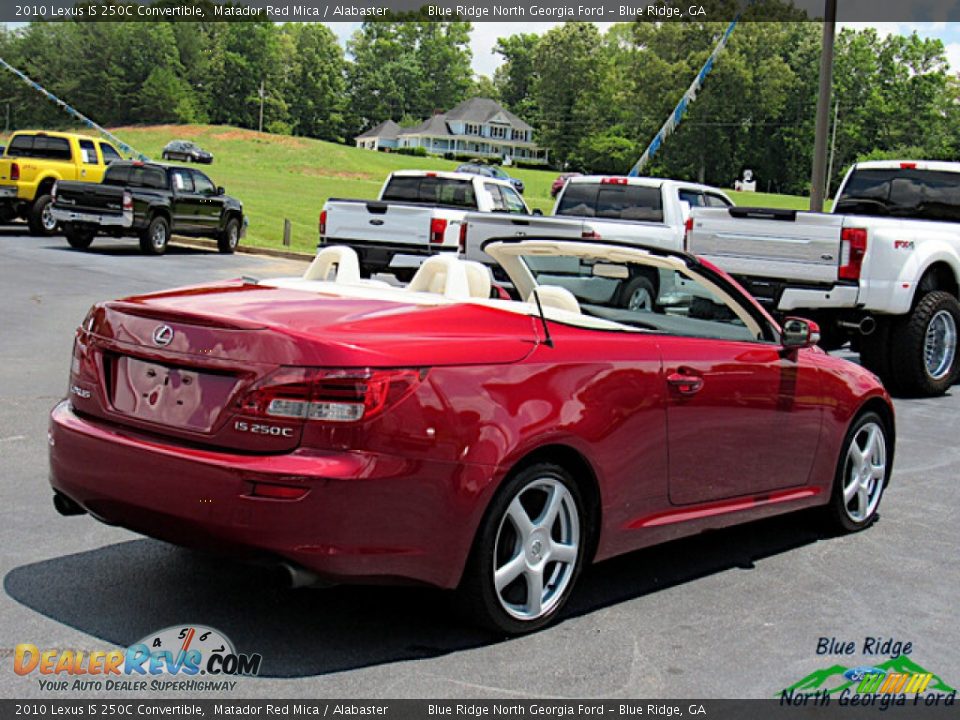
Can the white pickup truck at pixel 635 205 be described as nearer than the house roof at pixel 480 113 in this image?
Yes

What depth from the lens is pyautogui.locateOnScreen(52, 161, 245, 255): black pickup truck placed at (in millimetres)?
22859

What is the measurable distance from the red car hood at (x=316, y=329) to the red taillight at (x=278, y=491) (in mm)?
410

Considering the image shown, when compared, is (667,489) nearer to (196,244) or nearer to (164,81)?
(196,244)

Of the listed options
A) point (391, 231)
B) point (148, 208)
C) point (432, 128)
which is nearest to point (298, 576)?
point (391, 231)

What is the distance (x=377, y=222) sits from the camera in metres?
17.2

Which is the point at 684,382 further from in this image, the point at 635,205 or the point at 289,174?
the point at 289,174

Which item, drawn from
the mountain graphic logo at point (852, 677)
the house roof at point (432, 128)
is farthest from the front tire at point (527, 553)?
the house roof at point (432, 128)

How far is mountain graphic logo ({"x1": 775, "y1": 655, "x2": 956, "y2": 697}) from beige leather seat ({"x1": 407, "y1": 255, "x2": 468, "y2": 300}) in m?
1.99

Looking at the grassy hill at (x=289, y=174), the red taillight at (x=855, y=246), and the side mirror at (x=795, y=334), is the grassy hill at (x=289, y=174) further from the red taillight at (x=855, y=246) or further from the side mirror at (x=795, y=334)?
the side mirror at (x=795, y=334)

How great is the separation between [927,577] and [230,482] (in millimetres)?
3389

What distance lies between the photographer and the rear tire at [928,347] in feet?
36.9

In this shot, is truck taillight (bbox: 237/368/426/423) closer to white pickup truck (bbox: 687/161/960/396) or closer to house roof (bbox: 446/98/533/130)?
white pickup truck (bbox: 687/161/960/396)

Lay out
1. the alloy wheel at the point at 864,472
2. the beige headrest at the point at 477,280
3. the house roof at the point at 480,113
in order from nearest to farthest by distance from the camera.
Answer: the beige headrest at the point at 477,280
the alloy wheel at the point at 864,472
the house roof at the point at 480,113

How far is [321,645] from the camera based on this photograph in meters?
4.23
